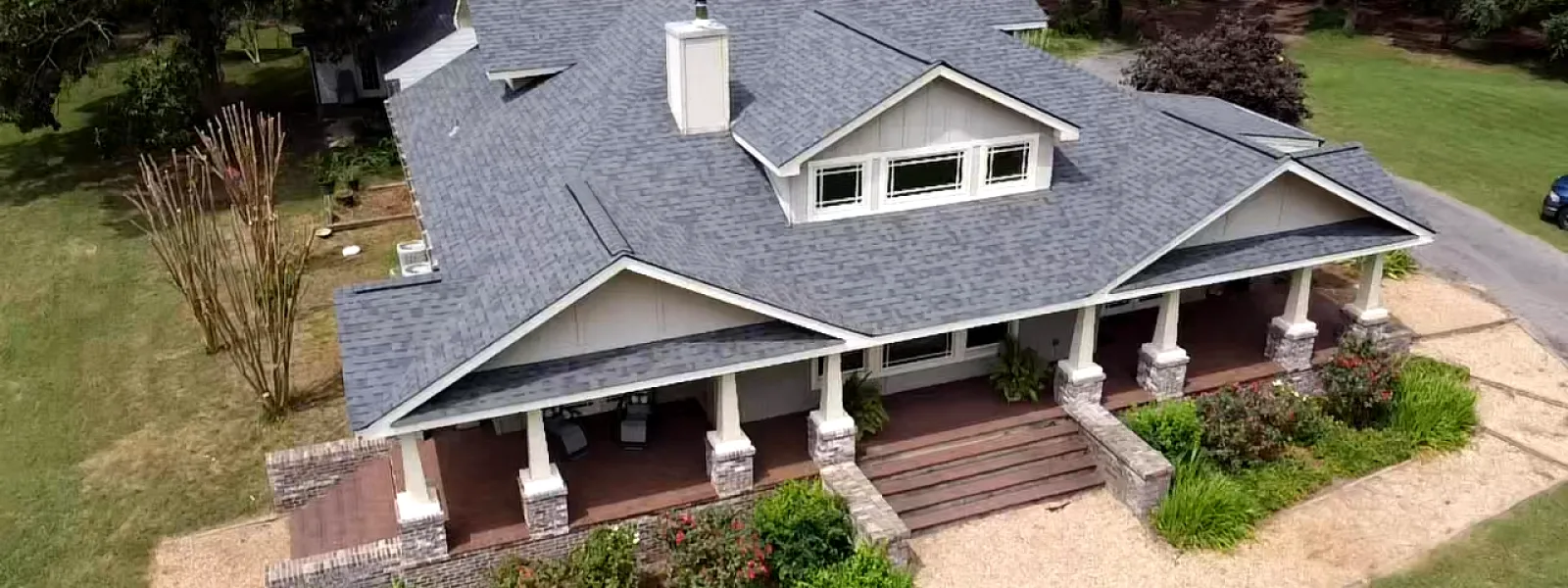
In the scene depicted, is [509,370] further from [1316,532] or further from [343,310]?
[1316,532]

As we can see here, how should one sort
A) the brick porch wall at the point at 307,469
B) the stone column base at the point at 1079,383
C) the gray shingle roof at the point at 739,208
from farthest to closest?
1. the stone column base at the point at 1079,383
2. the brick porch wall at the point at 307,469
3. the gray shingle roof at the point at 739,208

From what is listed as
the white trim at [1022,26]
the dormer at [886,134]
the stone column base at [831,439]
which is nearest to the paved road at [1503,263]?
the white trim at [1022,26]

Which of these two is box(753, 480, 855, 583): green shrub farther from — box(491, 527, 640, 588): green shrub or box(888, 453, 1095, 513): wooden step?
box(491, 527, 640, 588): green shrub

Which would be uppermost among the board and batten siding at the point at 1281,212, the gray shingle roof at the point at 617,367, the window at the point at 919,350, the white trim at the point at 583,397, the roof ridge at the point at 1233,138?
the roof ridge at the point at 1233,138

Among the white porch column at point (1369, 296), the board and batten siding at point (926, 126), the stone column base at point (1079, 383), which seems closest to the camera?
the board and batten siding at point (926, 126)

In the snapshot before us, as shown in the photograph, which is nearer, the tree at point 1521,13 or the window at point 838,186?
the window at point 838,186

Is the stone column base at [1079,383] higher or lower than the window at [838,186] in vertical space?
lower

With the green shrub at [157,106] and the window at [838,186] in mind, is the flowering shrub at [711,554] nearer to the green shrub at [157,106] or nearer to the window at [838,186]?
the window at [838,186]
